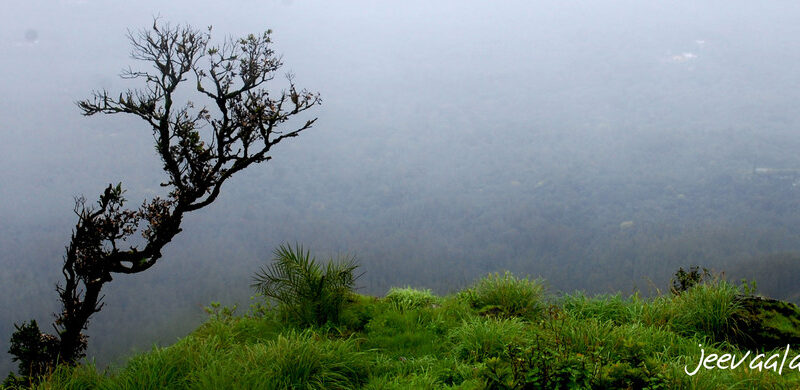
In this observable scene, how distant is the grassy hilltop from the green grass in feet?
0.05

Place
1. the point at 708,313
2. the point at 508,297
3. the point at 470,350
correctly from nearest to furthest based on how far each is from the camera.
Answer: the point at 470,350
the point at 708,313
the point at 508,297

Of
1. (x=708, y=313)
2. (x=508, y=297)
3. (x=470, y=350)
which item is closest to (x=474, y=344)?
(x=470, y=350)

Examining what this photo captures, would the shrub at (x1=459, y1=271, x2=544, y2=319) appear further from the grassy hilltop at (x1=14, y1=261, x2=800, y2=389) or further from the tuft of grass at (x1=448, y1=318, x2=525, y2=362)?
the tuft of grass at (x1=448, y1=318, x2=525, y2=362)

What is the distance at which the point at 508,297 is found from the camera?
850cm

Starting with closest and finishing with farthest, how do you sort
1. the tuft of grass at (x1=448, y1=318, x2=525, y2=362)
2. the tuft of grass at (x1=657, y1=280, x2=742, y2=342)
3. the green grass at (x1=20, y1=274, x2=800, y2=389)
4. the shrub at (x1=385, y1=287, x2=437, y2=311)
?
the green grass at (x1=20, y1=274, x2=800, y2=389) → the tuft of grass at (x1=448, y1=318, x2=525, y2=362) → the tuft of grass at (x1=657, y1=280, x2=742, y2=342) → the shrub at (x1=385, y1=287, x2=437, y2=311)

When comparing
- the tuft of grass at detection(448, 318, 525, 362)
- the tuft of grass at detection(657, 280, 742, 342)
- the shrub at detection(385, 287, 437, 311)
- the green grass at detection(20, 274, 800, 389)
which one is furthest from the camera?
the shrub at detection(385, 287, 437, 311)

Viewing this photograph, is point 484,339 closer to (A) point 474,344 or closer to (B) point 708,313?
(A) point 474,344

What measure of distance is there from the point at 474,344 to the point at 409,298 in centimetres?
287

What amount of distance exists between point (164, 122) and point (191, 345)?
9.85ft

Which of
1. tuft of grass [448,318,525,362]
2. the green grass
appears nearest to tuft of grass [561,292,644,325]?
the green grass

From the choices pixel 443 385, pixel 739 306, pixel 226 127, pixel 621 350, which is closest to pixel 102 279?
pixel 226 127

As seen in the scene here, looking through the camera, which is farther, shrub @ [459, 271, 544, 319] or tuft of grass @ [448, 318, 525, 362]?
shrub @ [459, 271, 544, 319]

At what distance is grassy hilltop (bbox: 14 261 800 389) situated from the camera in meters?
5.20

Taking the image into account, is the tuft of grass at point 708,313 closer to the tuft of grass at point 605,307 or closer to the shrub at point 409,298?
the tuft of grass at point 605,307
